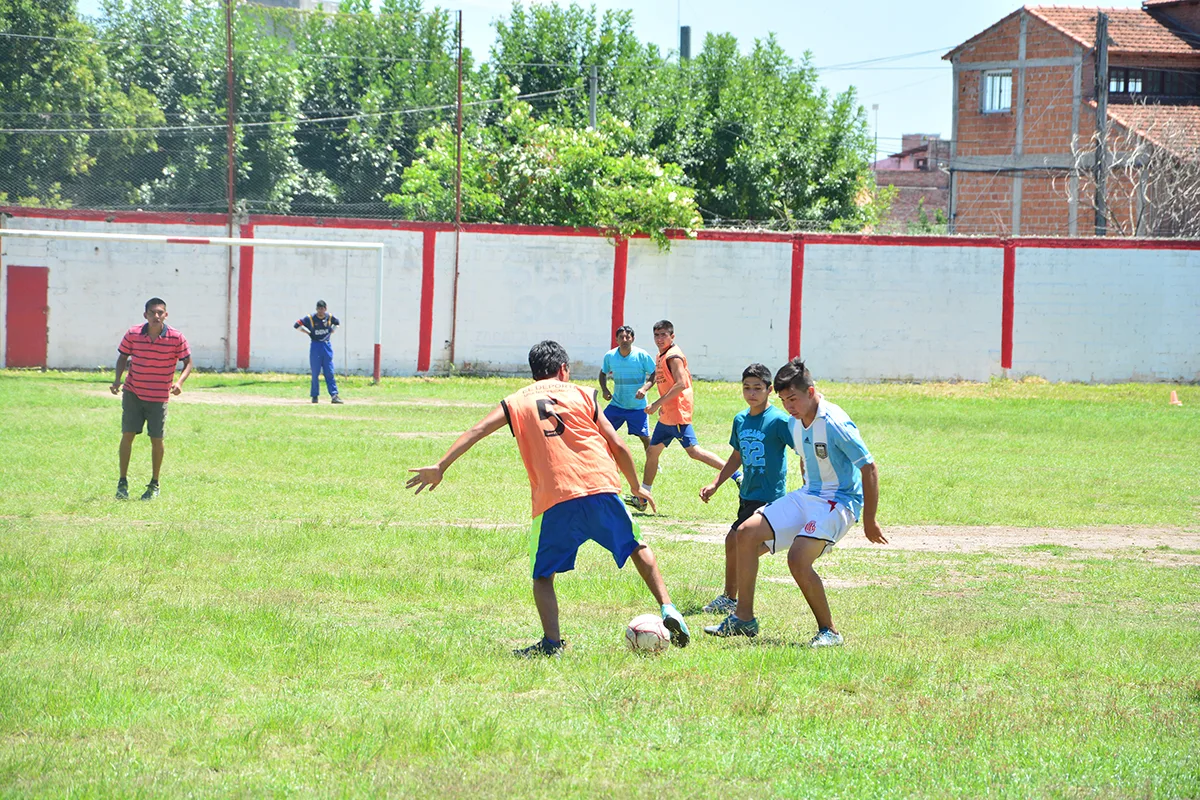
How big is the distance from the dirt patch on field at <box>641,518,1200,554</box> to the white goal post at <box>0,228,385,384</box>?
54.3ft

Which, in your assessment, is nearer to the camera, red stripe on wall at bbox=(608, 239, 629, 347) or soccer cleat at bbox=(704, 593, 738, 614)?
soccer cleat at bbox=(704, 593, 738, 614)

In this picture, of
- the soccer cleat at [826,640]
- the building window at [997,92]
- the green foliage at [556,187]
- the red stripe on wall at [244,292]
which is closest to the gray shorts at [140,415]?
the soccer cleat at [826,640]

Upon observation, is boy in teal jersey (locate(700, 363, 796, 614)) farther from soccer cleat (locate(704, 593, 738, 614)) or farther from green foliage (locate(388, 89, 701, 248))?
green foliage (locate(388, 89, 701, 248))

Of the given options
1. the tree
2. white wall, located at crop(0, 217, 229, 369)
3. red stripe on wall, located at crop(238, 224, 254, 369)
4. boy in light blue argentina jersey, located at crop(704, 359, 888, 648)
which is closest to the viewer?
boy in light blue argentina jersey, located at crop(704, 359, 888, 648)

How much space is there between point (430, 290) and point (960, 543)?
2039cm

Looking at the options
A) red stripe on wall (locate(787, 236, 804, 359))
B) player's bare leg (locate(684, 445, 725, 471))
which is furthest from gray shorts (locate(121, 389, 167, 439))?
red stripe on wall (locate(787, 236, 804, 359))

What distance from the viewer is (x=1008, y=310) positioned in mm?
30625

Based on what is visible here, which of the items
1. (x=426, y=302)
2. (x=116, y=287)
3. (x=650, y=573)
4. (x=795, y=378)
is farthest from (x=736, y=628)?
(x=116, y=287)

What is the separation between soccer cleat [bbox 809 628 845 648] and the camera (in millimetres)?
7289

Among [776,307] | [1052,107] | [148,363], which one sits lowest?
[148,363]

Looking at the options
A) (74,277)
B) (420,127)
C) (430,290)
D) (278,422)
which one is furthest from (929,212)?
(278,422)

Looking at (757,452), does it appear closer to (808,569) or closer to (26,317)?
(808,569)

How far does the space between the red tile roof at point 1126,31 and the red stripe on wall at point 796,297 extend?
65.0ft

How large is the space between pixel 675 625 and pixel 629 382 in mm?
7336
